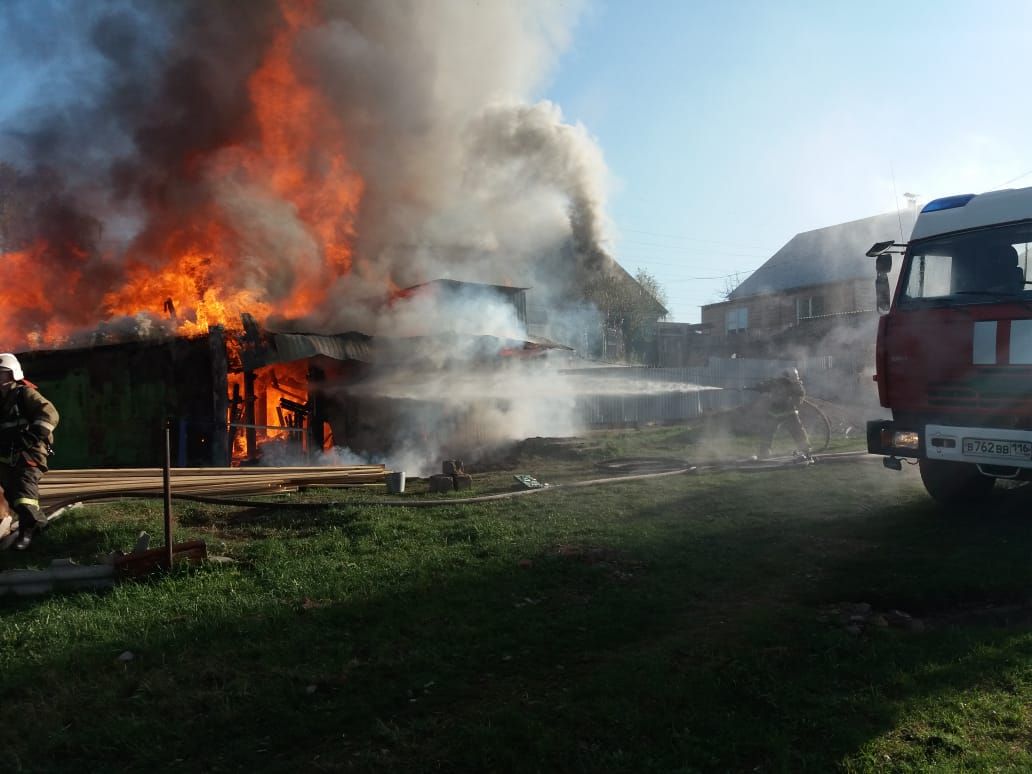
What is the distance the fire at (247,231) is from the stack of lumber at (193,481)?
17.3 ft

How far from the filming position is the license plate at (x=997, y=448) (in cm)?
627

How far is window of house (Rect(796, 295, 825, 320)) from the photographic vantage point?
113 feet

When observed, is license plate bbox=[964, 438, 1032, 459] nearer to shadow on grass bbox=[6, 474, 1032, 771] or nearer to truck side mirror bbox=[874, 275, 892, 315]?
shadow on grass bbox=[6, 474, 1032, 771]

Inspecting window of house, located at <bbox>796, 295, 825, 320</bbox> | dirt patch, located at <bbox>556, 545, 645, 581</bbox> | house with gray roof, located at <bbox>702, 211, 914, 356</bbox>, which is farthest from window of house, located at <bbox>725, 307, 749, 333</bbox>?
dirt patch, located at <bbox>556, 545, 645, 581</bbox>

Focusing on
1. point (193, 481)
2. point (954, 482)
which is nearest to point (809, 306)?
point (954, 482)

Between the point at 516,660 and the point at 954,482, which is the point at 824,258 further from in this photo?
the point at 516,660

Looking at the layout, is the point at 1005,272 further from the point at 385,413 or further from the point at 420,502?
the point at 385,413

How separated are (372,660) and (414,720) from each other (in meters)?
0.82

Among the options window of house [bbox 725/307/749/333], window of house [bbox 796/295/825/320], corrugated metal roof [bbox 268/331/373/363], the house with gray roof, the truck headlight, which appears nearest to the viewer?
the truck headlight

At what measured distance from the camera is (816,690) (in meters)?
3.64

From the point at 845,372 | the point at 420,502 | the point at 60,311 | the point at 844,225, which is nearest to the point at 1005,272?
the point at 420,502

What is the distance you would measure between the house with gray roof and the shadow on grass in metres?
24.7

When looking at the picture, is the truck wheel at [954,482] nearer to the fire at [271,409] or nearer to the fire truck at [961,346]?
the fire truck at [961,346]

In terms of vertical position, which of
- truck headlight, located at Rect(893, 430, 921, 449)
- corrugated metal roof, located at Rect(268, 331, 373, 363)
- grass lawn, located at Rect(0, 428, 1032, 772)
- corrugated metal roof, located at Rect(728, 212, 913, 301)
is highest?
corrugated metal roof, located at Rect(728, 212, 913, 301)
